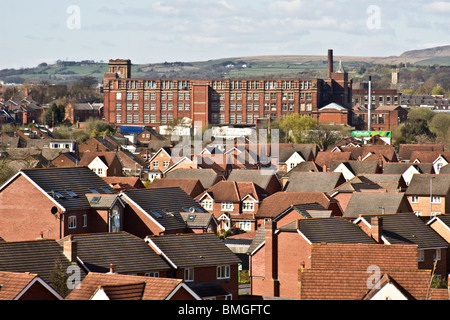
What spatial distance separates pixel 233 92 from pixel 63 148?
46.7m

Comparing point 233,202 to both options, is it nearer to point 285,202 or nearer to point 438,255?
point 285,202

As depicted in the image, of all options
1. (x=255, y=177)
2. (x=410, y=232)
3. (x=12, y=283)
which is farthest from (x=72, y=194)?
(x=255, y=177)

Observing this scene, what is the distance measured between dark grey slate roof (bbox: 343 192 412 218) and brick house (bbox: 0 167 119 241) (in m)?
11.4

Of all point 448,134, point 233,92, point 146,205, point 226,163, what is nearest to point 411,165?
point 226,163

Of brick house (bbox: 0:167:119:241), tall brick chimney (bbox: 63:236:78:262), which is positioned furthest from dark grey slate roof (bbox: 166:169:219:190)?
tall brick chimney (bbox: 63:236:78:262)

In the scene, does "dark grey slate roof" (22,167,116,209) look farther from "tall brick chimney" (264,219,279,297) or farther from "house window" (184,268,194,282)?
"house window" (184,268,194,282)

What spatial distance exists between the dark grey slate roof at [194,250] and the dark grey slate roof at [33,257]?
356 cm

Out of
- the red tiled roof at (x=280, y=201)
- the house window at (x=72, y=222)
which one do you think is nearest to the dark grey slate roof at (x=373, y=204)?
the red tiled roof at (x=280, y=201)

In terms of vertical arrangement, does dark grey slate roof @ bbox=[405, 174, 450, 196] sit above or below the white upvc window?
below

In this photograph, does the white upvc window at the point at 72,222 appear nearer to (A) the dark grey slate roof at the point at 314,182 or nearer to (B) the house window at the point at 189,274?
(B) the house window at the point at 189,274

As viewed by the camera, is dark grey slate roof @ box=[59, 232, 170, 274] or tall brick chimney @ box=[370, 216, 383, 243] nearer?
dark grey slate roof @ box=[59, 232, 170, 274]

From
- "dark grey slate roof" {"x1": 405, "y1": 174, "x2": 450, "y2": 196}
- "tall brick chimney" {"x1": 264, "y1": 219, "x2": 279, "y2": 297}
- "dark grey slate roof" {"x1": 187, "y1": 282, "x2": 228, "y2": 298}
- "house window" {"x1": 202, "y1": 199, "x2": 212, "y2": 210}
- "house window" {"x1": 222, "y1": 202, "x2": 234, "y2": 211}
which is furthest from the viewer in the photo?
"house window" {"x1": 222, "y1": 202, "x2": 234, "y2": 211}

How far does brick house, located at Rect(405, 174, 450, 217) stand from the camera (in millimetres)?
53438
